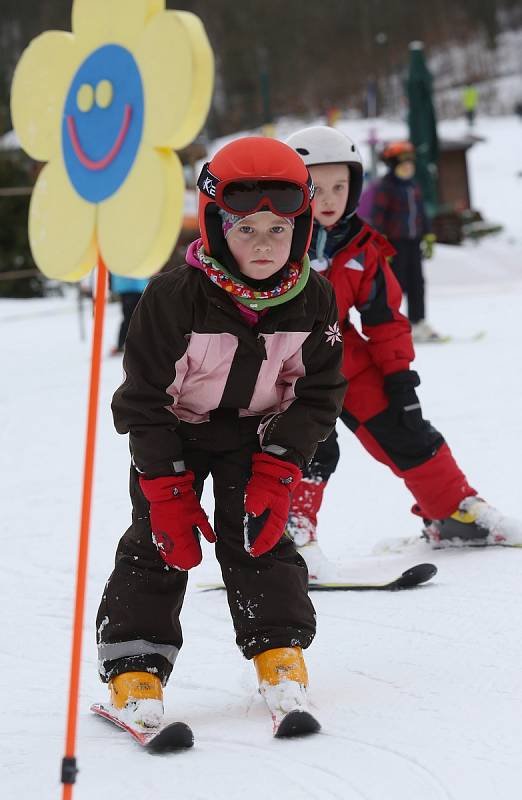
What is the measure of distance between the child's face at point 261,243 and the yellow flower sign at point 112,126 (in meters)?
0.27

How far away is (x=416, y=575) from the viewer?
329 centimetres

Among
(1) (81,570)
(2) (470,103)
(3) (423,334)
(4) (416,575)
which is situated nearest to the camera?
(1) (81,570)

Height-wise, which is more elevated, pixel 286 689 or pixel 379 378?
pixel 379 378

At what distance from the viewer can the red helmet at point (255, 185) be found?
236 centimetres

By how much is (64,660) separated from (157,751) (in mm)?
792

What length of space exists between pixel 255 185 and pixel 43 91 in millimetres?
508

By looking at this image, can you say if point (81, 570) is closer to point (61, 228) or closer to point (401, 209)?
point (61, 228)

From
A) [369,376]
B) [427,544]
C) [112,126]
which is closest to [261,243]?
[112,126]

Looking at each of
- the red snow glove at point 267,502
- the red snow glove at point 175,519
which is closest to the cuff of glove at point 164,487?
the red snow glove at point 175,519

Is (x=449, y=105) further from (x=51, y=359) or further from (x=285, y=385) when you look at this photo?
(x=285, y=385)

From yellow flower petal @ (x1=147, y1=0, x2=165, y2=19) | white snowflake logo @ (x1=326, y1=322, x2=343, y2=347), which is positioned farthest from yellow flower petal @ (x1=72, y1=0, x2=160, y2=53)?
white snowflake logo @ (x1=326, y1=322, x2=343, y2=347)

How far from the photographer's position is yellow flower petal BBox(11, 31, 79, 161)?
2.38 m

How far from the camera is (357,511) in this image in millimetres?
4402

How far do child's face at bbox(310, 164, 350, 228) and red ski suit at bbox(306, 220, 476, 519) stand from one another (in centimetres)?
10
